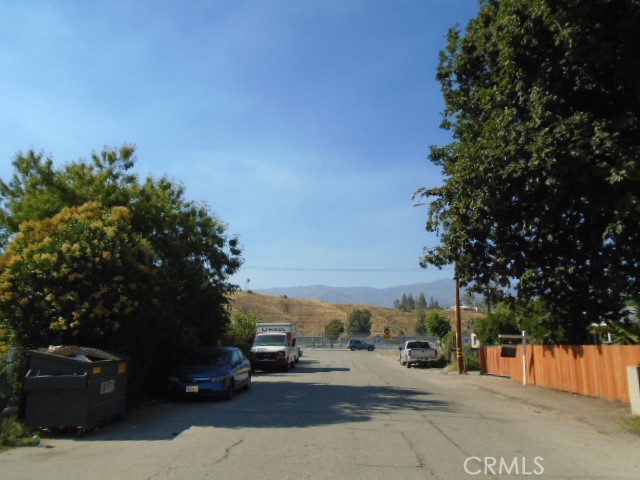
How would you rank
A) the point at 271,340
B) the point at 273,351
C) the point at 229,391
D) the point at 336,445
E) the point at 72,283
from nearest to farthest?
the point at 336,445, the point at 72,283, the point at 229,391, the point at 273,351, the point at 271,340

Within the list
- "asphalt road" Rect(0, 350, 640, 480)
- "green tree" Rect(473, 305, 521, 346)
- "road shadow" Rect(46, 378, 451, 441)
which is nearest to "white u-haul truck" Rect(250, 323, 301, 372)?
"road shadow" Rect(46, 378, 451, 441)

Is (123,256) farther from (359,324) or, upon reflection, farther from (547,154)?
(359,324)

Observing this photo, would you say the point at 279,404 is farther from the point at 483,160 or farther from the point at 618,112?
the point at 618,112

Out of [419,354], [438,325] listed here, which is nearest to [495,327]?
[419,354]

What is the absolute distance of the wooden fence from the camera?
14.2 m

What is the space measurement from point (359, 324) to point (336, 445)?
293 ft

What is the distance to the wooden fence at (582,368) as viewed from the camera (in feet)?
46.5

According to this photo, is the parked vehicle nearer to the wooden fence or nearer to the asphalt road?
the wooden fence

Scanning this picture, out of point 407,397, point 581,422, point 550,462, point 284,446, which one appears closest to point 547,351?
point 407,397

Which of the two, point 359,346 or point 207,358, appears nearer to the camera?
point 207,358

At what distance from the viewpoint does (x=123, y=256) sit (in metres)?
12.6

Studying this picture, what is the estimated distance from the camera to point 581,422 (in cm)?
1188

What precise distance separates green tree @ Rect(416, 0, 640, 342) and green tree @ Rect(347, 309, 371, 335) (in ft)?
254

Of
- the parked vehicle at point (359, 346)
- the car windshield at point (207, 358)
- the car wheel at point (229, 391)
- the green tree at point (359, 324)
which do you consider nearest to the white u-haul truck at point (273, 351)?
the car windshield at point (207, 358)
